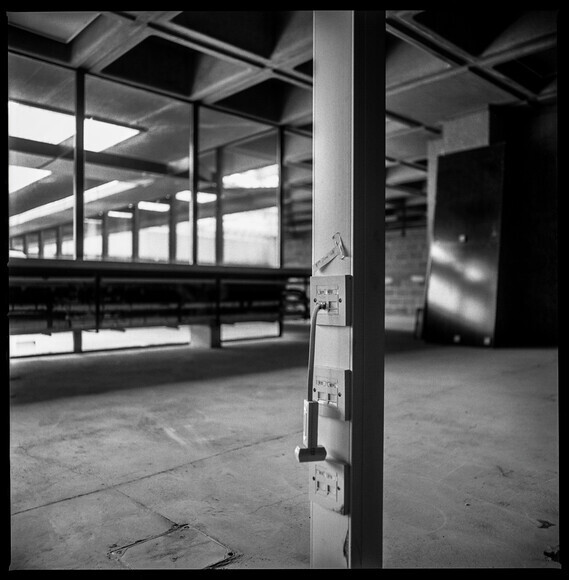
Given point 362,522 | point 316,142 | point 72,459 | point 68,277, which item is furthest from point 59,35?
point 362,522

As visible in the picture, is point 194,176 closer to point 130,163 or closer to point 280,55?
point 130,163

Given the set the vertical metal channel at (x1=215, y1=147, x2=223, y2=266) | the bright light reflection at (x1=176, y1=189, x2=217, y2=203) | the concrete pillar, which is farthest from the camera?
the vertical metal channel at (x1=215, y1=147, x2=223, y2=266)

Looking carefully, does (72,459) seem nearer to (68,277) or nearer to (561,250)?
(561,250)

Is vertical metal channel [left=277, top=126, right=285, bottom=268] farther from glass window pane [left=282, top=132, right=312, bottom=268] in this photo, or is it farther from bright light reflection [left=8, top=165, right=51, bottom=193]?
bright light reflection [left=8, top=165, right=51, bottom=193]

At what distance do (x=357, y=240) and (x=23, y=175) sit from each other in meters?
4.99

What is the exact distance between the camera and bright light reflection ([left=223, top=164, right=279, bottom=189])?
24.9 feet

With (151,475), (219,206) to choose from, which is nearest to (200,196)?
(219,206)

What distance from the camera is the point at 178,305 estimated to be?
5.58 meters

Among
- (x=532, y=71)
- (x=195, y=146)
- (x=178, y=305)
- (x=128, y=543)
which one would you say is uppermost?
(x=532, y=71)

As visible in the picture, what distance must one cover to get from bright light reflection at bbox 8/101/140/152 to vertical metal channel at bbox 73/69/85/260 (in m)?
0.11

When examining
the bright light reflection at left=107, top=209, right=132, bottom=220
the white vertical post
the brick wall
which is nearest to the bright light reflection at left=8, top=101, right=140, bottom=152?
the bright light reflection at left=107, top=209, right=132, bottom=220

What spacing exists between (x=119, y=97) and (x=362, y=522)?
5.62 m

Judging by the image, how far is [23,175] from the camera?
17.1 ft

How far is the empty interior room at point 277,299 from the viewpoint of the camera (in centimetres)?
132
